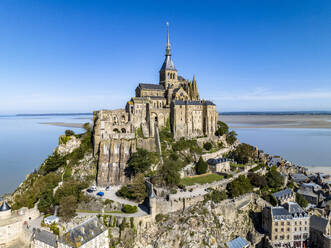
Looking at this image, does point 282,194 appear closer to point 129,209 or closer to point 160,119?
point 129,209

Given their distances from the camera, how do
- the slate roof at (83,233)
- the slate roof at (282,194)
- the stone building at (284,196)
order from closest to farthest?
the slate roof at (83,233) → the stone building at (284,196) → the slate roof at (282,194)

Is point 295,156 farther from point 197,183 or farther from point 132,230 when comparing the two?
point 132,230

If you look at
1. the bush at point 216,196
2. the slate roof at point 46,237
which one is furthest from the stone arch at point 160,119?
the slate roof at point 46,237

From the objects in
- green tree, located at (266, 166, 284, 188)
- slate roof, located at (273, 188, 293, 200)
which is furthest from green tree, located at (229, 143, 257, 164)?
slate roof, located at (273, 188, 293, 200)

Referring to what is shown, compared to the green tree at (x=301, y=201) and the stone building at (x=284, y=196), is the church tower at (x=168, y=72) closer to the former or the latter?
the stone building at (x=284, y=196)

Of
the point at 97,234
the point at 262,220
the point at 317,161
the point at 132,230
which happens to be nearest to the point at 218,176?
the point at 262,220

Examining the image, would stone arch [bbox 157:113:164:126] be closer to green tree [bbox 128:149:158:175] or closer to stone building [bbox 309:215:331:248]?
green tree [bbox 128:149:158:175]
